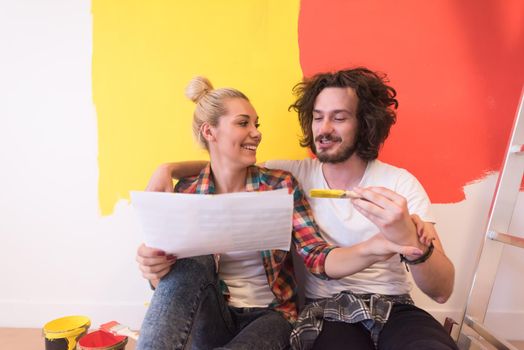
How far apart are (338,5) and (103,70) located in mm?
919

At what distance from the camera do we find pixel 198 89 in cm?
110

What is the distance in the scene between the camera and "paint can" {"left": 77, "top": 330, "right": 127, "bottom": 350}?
1.10 meters

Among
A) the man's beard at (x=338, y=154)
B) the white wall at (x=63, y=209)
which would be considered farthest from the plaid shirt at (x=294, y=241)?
the white wall at (x=63, y=209)

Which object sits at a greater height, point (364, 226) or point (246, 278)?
point (364, 226)

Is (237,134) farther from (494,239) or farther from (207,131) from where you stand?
(494,239)

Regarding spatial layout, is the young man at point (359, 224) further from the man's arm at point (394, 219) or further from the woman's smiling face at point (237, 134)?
the woman's smiling face at point (237, 134)

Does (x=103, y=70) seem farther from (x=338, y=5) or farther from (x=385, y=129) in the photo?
(x=385, y=129)

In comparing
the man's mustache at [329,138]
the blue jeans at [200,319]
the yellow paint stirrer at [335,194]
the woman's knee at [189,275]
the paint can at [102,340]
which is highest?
the man's mustache at [329,138]

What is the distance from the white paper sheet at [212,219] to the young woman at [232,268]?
92 millimetres

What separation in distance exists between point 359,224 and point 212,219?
0.48 meters

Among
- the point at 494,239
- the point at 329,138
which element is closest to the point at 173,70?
the point at 329,138

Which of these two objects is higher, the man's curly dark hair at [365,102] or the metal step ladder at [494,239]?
the man's curly dark hair at [365,102]

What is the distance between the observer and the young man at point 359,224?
787mm

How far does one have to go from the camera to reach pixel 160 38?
1285 millimetres
